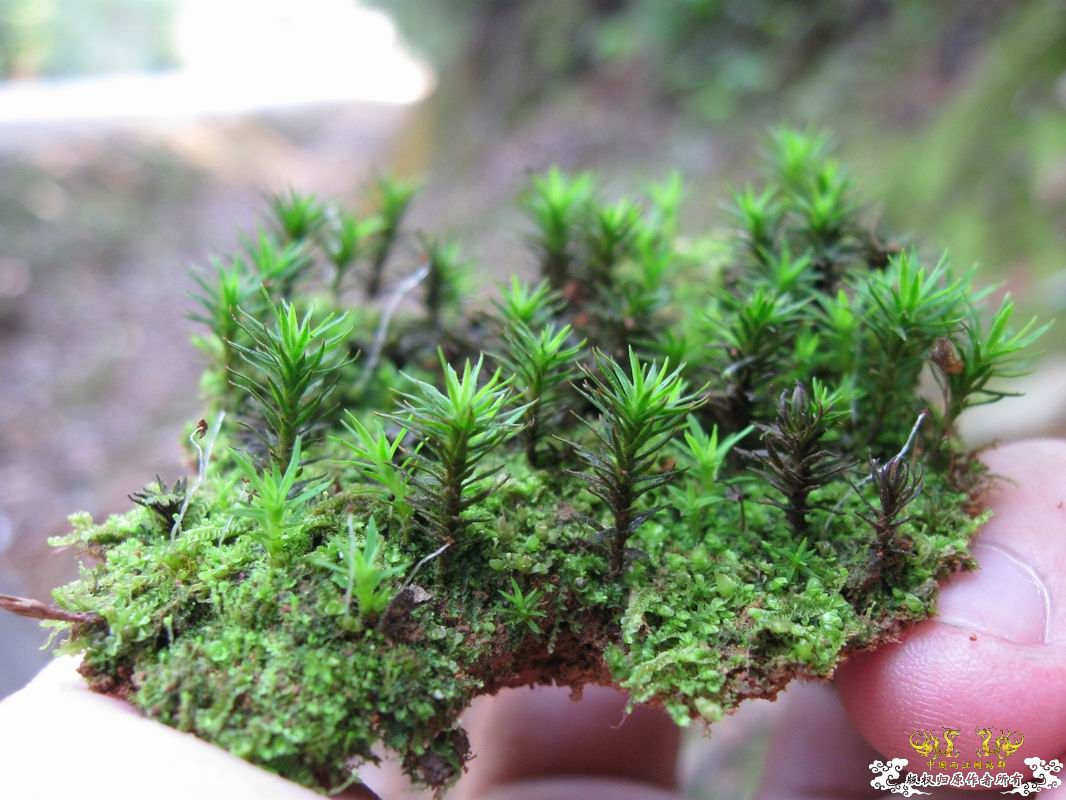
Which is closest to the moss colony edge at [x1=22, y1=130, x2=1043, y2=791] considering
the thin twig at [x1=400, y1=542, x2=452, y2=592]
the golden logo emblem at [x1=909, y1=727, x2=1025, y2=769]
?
the thin twig at [x1=400, y1=542, x2=452, y2=592]

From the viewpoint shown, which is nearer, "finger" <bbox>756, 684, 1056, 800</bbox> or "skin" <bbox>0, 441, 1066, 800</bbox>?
"skin" <bbox>0, 441, 1066, 800</bbox>

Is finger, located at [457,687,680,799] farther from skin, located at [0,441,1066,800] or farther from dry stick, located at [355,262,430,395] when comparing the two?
dry stick, located at [355,262,430,395]

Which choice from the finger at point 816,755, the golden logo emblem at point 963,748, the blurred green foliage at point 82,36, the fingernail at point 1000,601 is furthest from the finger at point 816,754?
the blurred green foliage at point 82,36

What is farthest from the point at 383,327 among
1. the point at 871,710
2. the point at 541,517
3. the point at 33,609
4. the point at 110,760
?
the point at 871,710

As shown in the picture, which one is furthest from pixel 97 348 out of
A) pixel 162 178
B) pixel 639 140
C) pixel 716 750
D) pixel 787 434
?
pixel 787 434

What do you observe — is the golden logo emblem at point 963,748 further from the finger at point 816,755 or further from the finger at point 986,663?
the finger at point 816,755

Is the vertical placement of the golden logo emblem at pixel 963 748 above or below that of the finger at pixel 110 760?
above

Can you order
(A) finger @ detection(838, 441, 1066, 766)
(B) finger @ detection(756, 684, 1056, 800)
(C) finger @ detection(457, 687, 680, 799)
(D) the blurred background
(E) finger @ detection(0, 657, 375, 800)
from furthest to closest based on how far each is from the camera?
(D) the blurred background → (C) finger @ detection(457, 687, 680, 799) → (B) finger @ detection(756, 684, 1056, 800) → (A) finger @ detection(838, 441, 1066, 766) → (E) finger @ detection(0, 657, 375, 800)

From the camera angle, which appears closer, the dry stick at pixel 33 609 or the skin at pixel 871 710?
the skin at pixel 871 710
